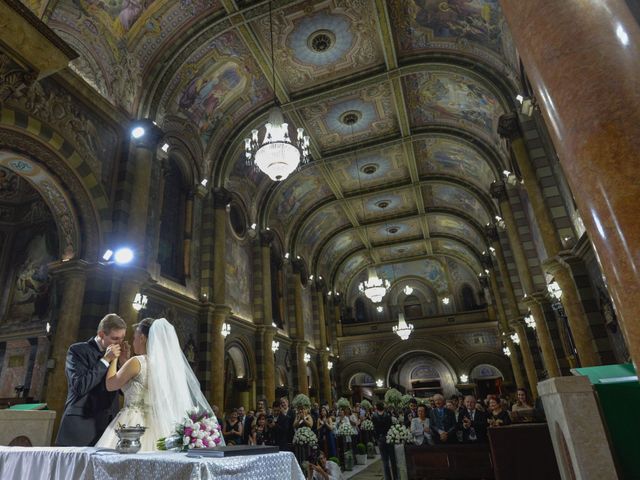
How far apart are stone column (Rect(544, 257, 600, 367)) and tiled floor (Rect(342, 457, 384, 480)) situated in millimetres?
5177

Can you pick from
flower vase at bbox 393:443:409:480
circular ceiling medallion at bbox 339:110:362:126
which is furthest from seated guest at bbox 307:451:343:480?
circular ceiling medallion at bbox 339:110:362:126

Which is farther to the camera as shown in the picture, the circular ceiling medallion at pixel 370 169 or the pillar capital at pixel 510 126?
the circular ceiling medallion at pixel 370 169

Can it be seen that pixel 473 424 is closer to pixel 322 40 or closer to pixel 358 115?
pixel 322 40

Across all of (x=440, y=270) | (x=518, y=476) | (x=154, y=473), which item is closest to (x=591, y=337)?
(x=518, y=476)

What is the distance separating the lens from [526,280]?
12.5m

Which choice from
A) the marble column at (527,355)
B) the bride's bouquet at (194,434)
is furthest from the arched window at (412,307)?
the bride's bouquet at (194,434)

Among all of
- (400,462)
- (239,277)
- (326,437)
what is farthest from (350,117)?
(400,462)

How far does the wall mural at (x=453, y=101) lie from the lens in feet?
41.2

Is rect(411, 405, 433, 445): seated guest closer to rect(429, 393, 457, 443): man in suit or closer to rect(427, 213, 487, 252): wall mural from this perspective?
rect(429, 393, 457, 443): man in suit

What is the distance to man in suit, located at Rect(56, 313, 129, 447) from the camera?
2.68m

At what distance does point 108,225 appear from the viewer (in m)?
8.65

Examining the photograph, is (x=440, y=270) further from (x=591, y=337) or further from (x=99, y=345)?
(x=99, y=345)

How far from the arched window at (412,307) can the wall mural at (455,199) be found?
1090 cm

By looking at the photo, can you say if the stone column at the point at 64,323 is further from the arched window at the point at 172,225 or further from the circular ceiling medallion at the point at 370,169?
the circular ceiling medallion at the point at 370,169
